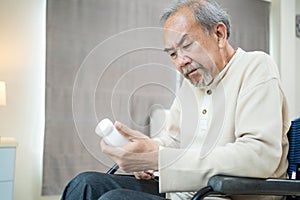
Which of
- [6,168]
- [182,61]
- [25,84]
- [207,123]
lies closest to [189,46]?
[182,61]

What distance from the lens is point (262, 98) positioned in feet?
2.88

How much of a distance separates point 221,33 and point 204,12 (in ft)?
0.29

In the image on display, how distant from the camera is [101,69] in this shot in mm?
962

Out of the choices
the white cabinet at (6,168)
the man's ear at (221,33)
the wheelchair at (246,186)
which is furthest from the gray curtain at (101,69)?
the white cabinet at (6,168)

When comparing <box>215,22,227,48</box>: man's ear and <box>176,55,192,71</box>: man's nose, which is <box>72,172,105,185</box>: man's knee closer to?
<box>176,55,192,71</box>: man's nose

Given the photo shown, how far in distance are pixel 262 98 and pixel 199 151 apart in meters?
0.21

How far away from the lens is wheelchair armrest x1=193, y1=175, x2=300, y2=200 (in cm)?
74

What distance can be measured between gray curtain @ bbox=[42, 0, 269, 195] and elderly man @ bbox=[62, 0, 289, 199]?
74mm

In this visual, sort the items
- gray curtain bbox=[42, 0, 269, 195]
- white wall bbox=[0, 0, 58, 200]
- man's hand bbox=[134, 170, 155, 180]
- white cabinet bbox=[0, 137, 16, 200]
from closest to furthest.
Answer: gray curtain bbox=[42, 0, 269, 195]
man's hand bbox=[134, 170, 155, 180]
white cabinet bbox=[0, 137, 16, 200]
white wall bbox=[0, 0, 58, 200]

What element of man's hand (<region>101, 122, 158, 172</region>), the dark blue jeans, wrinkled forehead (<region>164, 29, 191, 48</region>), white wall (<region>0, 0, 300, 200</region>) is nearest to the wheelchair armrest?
man's hand (<region>101, 122, 158, 172</region>)

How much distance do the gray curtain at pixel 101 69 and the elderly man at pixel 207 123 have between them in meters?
0.07

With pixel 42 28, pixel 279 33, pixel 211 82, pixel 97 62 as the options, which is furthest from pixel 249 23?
pixel 97 62

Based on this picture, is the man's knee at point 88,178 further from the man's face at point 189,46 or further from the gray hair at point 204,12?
the gray hair at point 204,12

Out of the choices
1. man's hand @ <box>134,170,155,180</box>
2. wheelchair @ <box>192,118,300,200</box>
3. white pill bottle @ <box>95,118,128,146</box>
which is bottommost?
man's hand @ <box>134,170,155,180</box>
